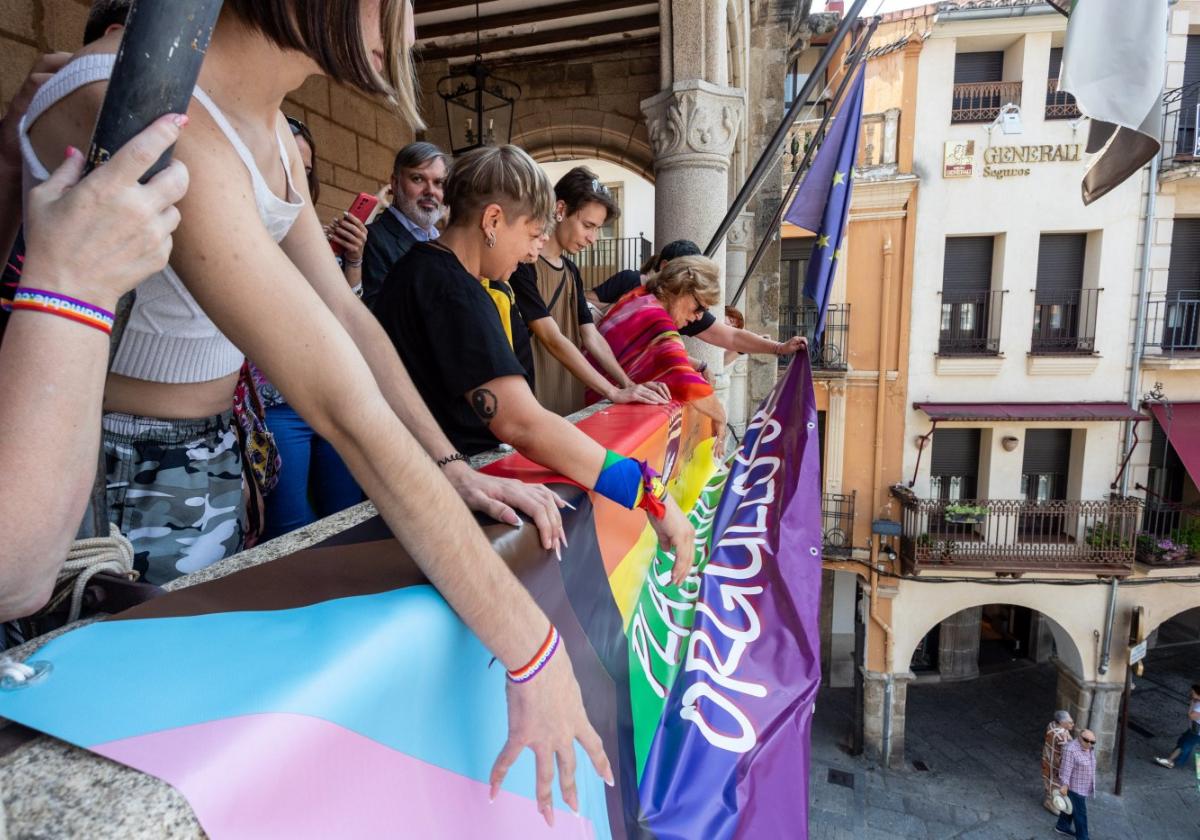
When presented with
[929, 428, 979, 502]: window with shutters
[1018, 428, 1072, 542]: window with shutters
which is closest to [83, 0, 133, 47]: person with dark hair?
[929, 428, 979, 502]: window with shutters

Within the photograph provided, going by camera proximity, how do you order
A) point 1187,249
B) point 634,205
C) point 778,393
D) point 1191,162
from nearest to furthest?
point 778,393
point 1191,162
point 1187,249
point 634,205

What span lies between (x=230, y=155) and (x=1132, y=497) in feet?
48.1

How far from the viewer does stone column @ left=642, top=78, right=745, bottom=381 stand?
4.55 metres

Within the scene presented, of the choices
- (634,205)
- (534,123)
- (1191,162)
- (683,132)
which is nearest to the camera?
(683,132)

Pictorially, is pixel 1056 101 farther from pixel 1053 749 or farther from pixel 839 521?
pixel 1053 749

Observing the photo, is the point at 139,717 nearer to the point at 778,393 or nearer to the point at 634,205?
the point at 778,393

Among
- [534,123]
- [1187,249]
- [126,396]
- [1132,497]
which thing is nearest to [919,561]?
[1132,497]

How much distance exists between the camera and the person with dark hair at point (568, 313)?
114 inches

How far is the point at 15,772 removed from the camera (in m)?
0.51

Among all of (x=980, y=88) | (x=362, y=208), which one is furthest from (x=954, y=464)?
(x=362, y=208)

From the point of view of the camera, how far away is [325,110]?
4898 millimetres

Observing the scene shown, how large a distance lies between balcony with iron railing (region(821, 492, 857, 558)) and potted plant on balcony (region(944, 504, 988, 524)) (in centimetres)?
159

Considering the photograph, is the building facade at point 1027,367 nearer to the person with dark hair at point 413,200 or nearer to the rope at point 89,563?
the person with dark hair at point 413,200

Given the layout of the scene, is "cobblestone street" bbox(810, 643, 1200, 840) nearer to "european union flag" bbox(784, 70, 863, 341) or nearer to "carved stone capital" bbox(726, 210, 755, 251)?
"carved stone capital" bbox(726, 210, 755, 251)
